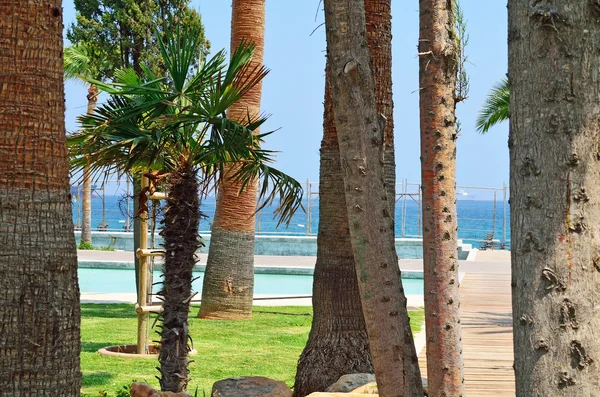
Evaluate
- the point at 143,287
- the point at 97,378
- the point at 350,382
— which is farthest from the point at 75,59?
the point at 350,382

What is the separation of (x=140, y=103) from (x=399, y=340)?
336 cm

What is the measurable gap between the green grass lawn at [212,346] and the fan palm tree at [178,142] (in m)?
1.08

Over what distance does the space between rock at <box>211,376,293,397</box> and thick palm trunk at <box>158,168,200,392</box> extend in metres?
0.42

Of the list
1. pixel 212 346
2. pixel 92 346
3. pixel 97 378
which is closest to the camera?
pixel 97 378

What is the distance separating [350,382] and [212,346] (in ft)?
13.7

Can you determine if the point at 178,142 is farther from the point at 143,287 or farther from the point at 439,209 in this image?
the point at 143,287

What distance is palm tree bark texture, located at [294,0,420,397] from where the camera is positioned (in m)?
6.93

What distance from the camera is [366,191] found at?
3807 millimetres

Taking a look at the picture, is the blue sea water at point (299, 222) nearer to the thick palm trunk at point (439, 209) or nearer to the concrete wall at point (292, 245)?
the concrete wall at point (292, 245)

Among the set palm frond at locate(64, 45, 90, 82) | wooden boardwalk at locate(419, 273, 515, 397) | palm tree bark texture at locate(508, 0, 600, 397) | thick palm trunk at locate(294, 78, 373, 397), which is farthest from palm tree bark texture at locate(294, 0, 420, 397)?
palm frond at locate(64, 45, 90, 82)

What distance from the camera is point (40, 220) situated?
4.03 meters

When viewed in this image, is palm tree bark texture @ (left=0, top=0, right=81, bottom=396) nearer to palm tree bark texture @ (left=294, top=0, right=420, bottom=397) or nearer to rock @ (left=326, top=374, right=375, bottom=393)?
rock @ (left=326, top=374, right=375, bottom=393)

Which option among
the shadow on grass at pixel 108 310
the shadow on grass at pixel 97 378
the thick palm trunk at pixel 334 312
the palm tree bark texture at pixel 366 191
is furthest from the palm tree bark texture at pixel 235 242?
the palm tree bark texture at pixel 366 191

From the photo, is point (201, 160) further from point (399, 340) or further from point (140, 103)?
point (399, 340)
